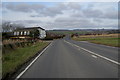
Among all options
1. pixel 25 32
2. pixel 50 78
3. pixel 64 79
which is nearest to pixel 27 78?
pixel 50 78

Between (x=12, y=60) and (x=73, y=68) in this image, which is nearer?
(x=73, y=68)

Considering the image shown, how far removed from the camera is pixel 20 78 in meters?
9.21

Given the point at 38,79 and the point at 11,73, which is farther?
the point at 11,73

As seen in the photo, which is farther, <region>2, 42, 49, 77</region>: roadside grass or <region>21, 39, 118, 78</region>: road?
<region>2, 42, 49, 77</region>: roadside grass

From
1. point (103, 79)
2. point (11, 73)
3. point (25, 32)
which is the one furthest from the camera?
point (25, 32)

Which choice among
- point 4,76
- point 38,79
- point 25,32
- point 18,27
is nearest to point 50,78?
point 38,79

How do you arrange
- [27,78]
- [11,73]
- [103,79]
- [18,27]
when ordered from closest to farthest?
[103,79] → [27,78] → [11,73] → [18,27]

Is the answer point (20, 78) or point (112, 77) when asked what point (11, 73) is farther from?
point (112, 77)

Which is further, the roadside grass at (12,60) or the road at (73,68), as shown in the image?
the roadside grass at (12,60)

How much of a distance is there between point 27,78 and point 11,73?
1.59m

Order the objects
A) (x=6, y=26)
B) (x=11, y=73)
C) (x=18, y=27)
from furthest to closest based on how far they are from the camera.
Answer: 1. (x=18, y=27)
2. (x=6, y=26)
3. (x=11, y=73)

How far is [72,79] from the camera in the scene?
8.80 metres

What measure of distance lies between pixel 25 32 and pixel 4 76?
165016 millimetres

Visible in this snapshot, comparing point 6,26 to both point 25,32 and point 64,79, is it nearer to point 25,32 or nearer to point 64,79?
point 25,32
